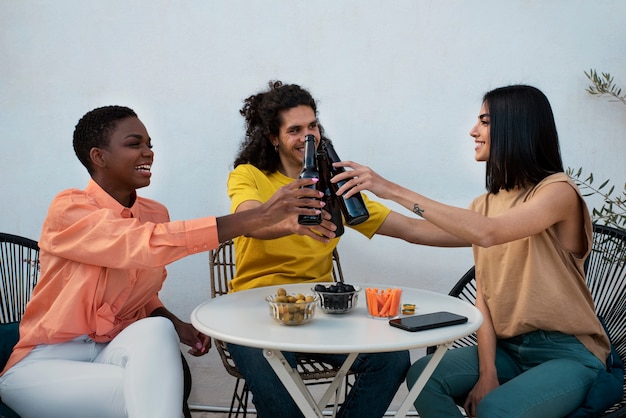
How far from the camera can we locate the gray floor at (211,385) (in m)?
2.96

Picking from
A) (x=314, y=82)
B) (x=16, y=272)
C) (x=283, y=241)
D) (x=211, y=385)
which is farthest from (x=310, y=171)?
(x=211, y=385)

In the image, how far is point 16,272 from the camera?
2430 mm

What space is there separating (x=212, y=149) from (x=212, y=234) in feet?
3.85

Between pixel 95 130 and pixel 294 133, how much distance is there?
0.64 meters

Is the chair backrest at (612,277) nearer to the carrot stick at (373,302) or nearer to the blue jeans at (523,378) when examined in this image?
the blue jeans at (523,378)

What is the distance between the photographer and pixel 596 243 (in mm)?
2180

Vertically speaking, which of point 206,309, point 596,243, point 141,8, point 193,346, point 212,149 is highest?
point 141,8

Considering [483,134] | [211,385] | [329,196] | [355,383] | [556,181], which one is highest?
[483,134]

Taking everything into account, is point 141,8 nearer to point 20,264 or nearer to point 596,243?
point 20,264

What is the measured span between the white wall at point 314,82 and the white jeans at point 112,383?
1220mm

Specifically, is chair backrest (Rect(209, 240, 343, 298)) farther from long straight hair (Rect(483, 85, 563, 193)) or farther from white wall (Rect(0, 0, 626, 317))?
long straight hair (Rect(483, 85, 563, 193))

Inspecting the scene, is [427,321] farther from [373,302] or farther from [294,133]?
[294,133]

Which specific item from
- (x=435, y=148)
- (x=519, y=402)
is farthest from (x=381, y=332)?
(x=435, y=148)

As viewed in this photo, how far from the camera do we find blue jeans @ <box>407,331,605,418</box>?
1589 mm
